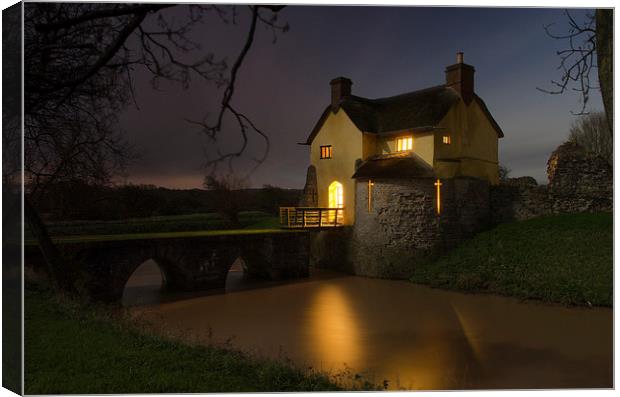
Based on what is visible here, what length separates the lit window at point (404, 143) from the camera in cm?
1777

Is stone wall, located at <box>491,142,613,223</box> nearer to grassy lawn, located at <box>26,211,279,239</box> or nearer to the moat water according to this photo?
the moat water

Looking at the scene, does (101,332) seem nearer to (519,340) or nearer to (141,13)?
(141,13)

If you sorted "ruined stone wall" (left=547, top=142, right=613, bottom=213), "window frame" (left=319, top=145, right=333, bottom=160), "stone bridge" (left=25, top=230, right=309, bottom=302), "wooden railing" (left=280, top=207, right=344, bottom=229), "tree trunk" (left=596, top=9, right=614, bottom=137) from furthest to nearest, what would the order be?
"window frame" (left=319, top=145, right=333, bottom=160) → "wooden railing" (left=280, top=207, right=344, bottom=229) → "ruined stone wall" (left=547, top=142, right=613, bottom=213) → "stone bridge" (left=25, top=230, right=309, bottom=302) → "tree trunk" (left=596, top=9, right=614, bottom=137)

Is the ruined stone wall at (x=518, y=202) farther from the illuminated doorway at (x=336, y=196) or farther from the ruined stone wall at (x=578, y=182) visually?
the illuminated doorway at (x=336, y=196)

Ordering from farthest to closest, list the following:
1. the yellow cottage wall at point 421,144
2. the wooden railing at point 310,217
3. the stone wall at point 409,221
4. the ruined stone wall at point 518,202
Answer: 1. the wooden railing at point 310,217
2. the yellow cottage wall at point 421,144
3. the ruined stone wall at point 518,202
4. the stone wall at point 409,221

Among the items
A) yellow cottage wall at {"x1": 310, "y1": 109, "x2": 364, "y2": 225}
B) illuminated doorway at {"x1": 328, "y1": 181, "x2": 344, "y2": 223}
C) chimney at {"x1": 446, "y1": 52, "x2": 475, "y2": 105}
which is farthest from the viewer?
illuminated doorway at {"x1": 328, "y1": 181, "x2": 344, "y2": 223}

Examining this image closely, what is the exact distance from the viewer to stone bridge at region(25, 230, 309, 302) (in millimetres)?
11930

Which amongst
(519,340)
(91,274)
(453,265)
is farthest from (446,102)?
(91,274)

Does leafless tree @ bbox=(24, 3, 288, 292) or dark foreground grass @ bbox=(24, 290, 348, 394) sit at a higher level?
leafless tree @ bbox=(24, 3, 288, 292)

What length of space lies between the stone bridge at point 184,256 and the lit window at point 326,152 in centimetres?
434

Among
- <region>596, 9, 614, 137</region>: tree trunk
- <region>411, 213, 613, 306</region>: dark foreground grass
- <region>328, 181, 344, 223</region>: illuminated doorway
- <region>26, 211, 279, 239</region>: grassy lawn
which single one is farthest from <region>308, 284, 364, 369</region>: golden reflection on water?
<region>26, 211, 279, 239</region>: grassy lawn

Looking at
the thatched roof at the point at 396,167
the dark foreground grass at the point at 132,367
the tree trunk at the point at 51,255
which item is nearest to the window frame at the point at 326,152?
the thatched roof at the point at 396,167

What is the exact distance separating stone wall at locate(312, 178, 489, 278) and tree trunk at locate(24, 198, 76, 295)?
10.4 m

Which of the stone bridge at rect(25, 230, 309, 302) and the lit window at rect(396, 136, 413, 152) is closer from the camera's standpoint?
the stone bridge at rect(25, 230, 309, 302)
